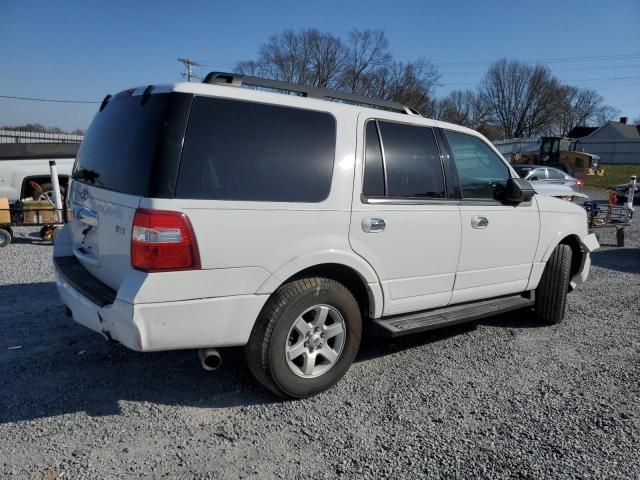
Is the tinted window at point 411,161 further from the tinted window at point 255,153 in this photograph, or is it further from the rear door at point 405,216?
the tinted window at point 255,153

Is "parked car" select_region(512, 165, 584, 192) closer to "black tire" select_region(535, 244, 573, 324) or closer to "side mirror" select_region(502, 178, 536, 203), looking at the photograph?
"black tire" select_region(535, 244, 573, 324)

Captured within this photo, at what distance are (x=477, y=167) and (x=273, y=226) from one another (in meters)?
2.18

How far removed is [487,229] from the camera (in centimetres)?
418

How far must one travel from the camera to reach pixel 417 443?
2904 mm

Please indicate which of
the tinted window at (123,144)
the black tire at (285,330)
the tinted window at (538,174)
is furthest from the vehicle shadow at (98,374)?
the tinted window at (538,174)

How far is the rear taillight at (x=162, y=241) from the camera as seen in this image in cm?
267

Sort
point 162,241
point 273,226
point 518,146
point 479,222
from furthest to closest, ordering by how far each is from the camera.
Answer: point 518,146, point 479,222, point 273,226, point 162,241

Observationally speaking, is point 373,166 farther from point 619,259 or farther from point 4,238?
point 4,238

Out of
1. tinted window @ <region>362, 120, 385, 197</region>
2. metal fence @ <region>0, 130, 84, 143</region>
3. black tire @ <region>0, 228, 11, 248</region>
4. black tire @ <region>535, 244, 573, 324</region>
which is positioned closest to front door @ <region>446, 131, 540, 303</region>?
black tire @ <region>535, 244, 573, 324</region>

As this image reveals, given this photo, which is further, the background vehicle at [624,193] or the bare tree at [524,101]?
the bare tree at [524,101]

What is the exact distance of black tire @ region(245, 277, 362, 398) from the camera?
3064mm

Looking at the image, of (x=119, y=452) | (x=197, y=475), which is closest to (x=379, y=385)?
(x=197, y=475)

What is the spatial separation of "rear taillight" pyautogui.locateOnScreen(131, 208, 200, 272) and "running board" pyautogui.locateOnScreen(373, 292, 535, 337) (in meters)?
1.58

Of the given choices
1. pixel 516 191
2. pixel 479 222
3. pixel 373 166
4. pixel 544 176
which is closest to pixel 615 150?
pixel 544 176
